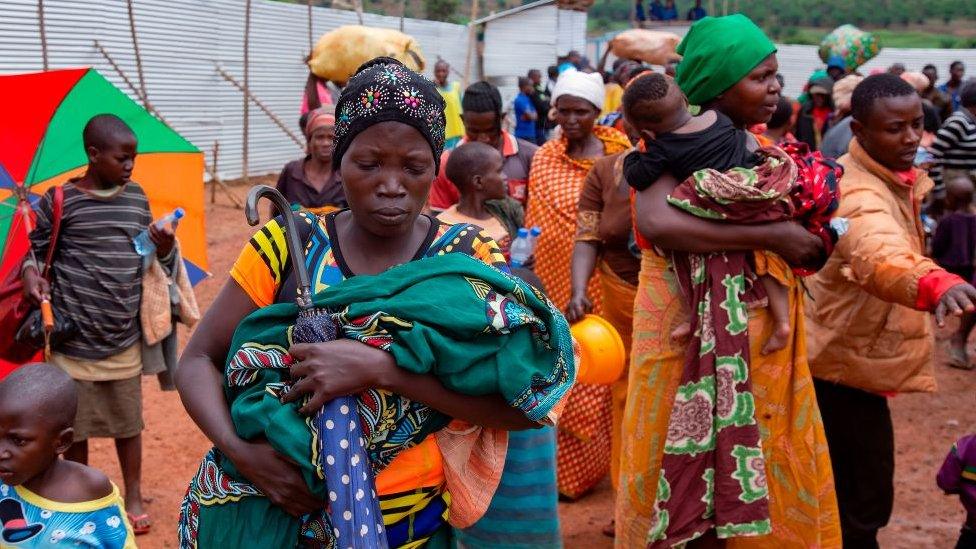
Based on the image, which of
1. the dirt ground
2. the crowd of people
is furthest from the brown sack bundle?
the crowd of people

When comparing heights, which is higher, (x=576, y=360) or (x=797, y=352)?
(x=576, y=360)

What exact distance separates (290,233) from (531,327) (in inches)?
20.1

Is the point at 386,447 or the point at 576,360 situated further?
the point at 576,360

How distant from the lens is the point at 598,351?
4055 mm

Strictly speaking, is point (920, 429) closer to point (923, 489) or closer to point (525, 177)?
point (923, 489)

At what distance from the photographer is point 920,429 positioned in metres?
6.42

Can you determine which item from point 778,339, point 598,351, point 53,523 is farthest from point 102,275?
point 778,339

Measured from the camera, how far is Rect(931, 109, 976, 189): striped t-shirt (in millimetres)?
8188

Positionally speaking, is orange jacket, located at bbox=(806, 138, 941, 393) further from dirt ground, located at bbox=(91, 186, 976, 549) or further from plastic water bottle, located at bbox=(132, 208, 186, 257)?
plastic water bottle, located at bbox=(132, 208, 186, 257)

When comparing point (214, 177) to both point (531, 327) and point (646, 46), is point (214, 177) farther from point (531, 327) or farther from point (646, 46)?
point (531, 327)

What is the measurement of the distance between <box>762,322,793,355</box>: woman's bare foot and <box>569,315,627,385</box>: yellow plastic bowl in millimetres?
938

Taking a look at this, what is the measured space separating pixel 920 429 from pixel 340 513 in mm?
5689

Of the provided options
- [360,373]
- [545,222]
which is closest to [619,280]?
[545,222]

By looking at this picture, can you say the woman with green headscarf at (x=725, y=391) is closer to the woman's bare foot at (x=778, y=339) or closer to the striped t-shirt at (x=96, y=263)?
the woman's bare foot at (x=778, y=339)
